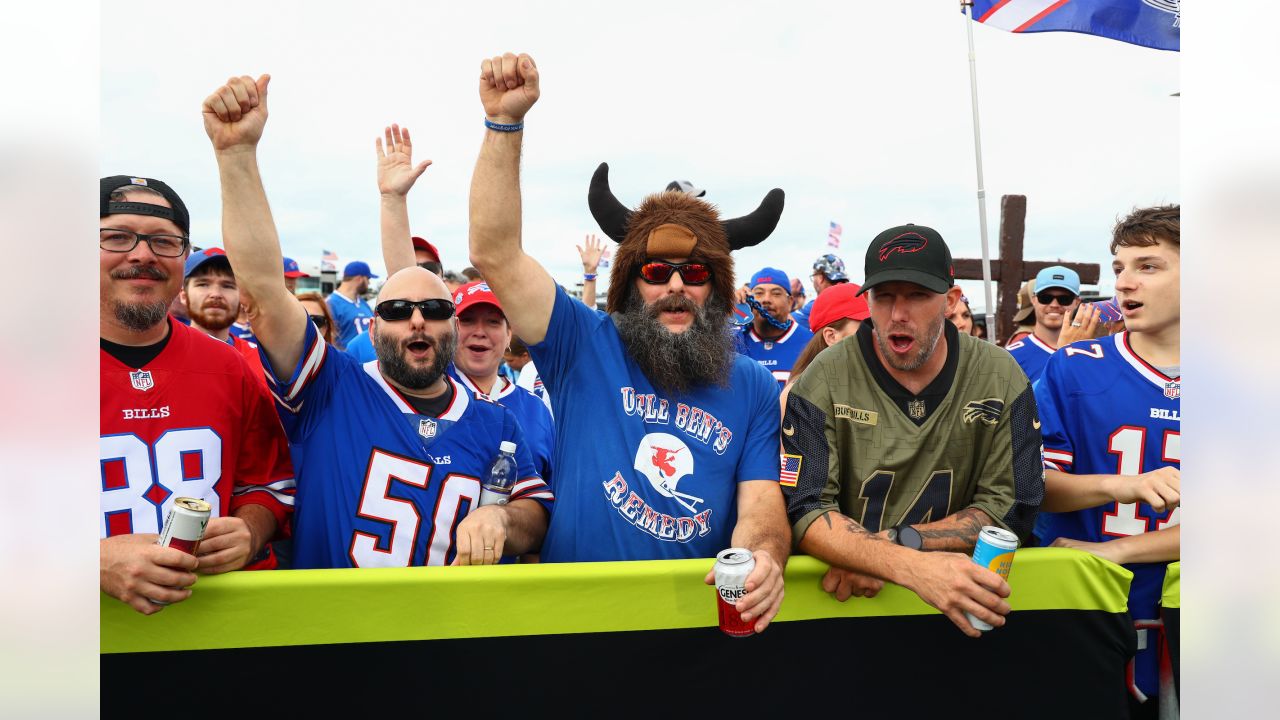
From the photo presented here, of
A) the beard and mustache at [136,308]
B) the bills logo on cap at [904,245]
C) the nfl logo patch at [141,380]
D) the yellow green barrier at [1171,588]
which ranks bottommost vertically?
the yellow green barrier at [1171,588]

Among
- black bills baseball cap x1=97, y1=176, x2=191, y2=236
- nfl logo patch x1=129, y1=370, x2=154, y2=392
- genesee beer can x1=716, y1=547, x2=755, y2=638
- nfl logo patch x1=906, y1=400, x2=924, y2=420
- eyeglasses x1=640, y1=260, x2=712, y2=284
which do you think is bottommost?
genesee beer can x1=716, y1=547, x2=755, y2=638

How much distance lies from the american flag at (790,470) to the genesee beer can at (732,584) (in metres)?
0.55

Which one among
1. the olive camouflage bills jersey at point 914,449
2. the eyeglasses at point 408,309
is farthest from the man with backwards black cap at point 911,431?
the eyeglasses at point 408,309

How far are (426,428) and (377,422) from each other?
0.56 ft

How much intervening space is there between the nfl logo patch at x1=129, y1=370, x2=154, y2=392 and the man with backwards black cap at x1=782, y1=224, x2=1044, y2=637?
2.05 meters

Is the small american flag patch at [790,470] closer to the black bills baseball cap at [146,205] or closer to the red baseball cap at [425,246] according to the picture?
the black bills baseball cap at [146,205]

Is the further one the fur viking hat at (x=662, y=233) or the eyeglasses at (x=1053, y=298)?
the eyeglasses at (x=1053, y=298)

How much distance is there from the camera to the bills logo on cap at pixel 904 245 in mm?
2426

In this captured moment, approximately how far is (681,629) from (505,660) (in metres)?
0.51

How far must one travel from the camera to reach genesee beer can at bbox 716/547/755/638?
1773 millimetres

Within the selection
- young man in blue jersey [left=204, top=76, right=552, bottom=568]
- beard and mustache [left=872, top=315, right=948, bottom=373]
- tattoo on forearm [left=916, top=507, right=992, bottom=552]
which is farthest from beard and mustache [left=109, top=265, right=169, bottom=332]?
tattoo on forearm [left=916, top=507, right=992, bottom=552]

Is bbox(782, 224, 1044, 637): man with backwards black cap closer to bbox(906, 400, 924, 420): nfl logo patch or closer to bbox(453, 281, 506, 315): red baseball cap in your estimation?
bbox(906, 400, 924, 420): nfl logo patch

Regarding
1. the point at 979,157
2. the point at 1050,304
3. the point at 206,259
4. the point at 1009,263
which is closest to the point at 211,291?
the point at 206,259

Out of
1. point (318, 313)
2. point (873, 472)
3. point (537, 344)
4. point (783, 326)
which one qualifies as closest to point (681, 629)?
point (873, 472)
